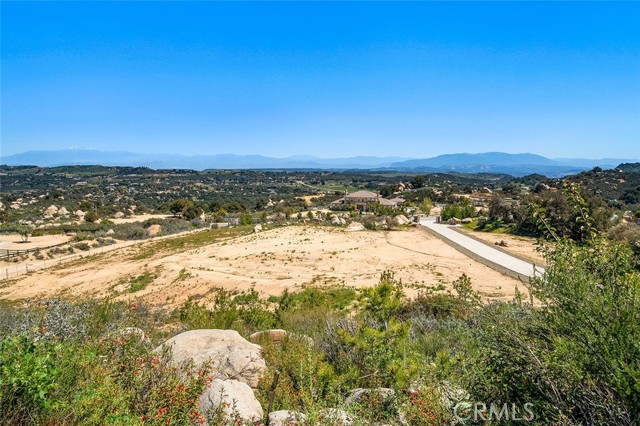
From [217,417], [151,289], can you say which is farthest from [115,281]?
[217,417]

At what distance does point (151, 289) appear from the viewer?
17.8m

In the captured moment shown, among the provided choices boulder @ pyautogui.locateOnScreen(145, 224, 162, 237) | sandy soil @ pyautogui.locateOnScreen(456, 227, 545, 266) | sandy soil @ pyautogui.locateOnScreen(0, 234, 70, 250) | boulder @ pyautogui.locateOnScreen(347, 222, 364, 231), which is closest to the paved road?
sandy soil @ pyautogui.locateOnScreen(456, 227, 545, 266)

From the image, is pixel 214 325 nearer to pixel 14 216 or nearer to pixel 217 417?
pixel 217 417

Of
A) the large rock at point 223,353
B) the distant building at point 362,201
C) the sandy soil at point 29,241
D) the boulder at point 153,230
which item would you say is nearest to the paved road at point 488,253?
the large rock at point 223,353

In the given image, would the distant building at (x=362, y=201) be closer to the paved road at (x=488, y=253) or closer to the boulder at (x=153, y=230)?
the paved road at (x=488, y=253)

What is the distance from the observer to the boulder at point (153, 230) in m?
39.3

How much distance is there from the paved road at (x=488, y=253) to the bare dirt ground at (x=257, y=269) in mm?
847

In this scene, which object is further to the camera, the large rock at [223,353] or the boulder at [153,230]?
the boulder at [153,230]

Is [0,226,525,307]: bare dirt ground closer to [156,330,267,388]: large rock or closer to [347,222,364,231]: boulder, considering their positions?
[347,222,364,231]: boulder

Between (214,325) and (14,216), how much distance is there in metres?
60.2

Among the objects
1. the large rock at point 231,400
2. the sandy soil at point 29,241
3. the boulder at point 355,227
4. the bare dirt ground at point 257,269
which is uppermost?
the large rock at point 231,400

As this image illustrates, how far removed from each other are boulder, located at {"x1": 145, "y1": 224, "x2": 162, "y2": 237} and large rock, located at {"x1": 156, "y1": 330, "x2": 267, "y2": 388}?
36005 mm

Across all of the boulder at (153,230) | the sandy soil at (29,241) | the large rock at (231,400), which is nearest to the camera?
the large rock at (231,400)

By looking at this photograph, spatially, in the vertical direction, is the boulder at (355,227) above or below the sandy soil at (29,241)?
above
